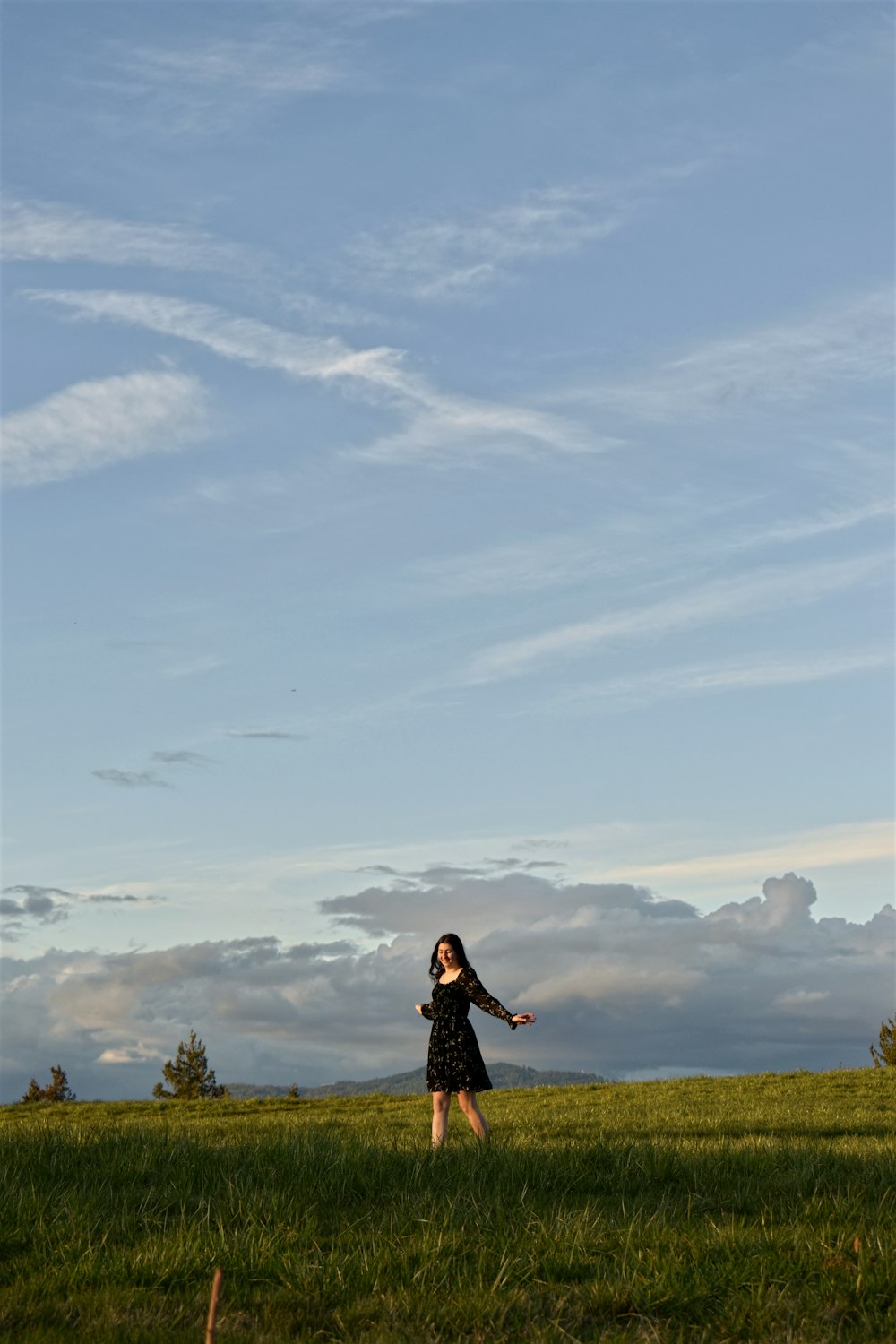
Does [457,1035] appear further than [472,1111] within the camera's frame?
Yes

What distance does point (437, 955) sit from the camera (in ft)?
49.6

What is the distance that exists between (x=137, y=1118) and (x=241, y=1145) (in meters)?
21.4

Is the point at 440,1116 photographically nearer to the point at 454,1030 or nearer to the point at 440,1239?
the point at 454,1030

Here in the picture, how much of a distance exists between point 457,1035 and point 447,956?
913 millimetres

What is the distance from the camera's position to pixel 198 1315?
20.7 ft

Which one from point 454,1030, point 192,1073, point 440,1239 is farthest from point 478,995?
point 192,1073

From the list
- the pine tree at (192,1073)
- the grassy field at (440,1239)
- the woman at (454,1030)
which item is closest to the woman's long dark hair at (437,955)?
the woman at (454,1030)

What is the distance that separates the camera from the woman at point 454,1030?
1440 centimetres

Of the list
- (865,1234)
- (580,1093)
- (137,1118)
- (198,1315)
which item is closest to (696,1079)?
(580,1093)

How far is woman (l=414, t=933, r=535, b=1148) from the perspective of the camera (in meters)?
14.4

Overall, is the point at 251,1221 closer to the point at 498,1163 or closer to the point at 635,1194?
the point at 498,1163

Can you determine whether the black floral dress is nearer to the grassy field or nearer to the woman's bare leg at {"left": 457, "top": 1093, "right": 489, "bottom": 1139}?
the woman's bare leg at {"left": 457, "top": 1093, "right": 489, "bottom": 1139}

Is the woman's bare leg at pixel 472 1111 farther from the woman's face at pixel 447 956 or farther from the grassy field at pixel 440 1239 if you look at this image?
the grassy field at pixel 440 1239

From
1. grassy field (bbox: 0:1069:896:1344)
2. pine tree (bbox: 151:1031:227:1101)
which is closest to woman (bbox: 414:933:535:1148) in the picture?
grassy field (bbox: 0:1069:896:1344)
